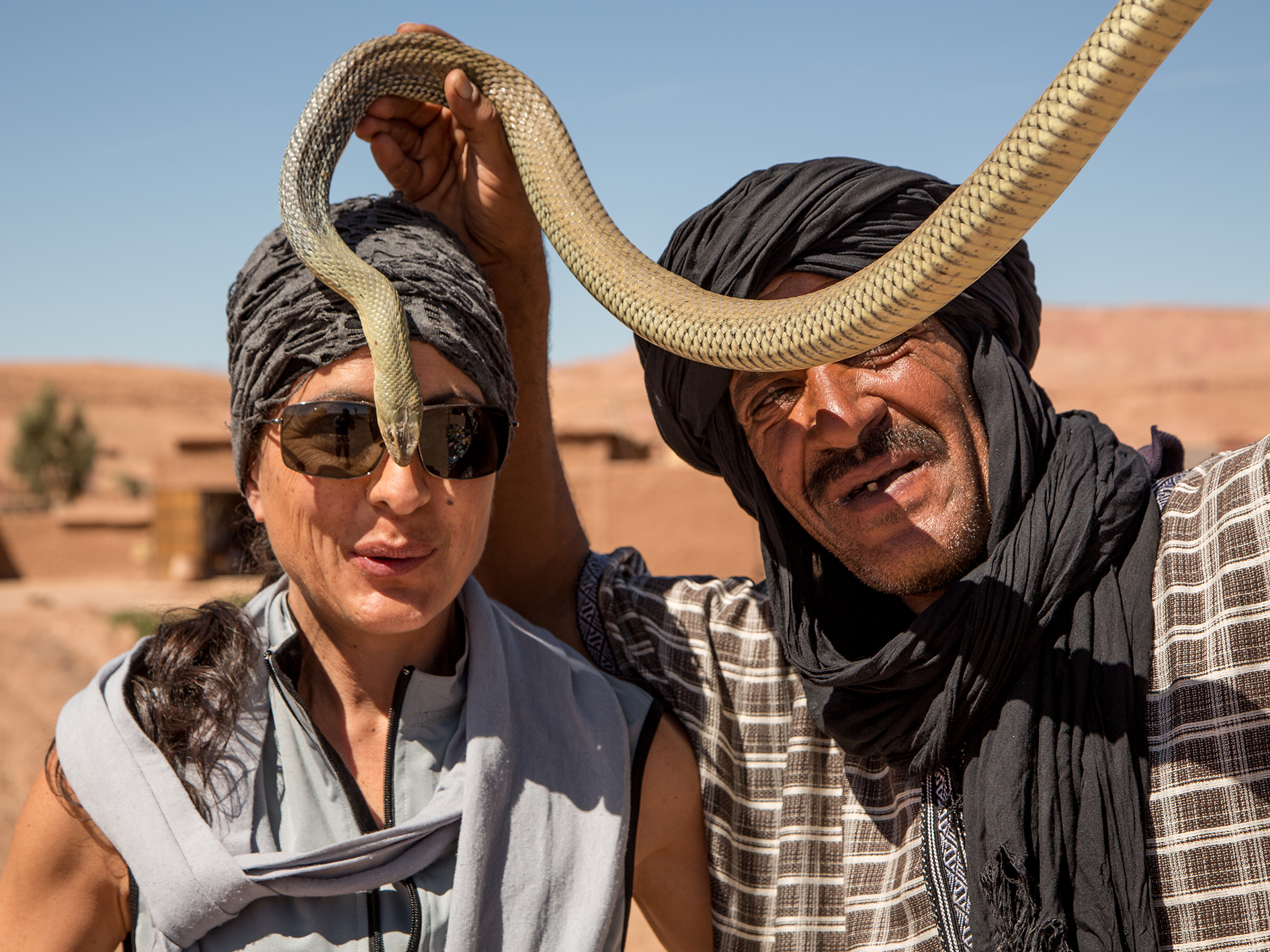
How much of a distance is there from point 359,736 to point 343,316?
89cm

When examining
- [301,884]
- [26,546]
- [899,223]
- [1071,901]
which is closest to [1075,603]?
[1071,901]

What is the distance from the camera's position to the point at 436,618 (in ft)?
7.55

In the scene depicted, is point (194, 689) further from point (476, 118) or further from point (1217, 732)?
point (1217, 732)

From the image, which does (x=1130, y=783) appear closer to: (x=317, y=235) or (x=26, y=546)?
(x=317, y=235)

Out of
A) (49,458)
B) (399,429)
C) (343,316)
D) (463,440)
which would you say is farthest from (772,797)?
(49,458)

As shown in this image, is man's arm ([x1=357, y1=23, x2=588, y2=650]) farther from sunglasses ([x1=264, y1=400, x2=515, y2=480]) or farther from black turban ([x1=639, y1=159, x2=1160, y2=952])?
sunglasses ([x1=264, y1=400, x2=515, y2=480])

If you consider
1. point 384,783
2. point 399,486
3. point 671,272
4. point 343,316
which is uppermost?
point 671,272

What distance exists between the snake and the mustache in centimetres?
27

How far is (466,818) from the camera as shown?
2.01 m

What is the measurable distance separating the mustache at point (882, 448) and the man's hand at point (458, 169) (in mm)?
994

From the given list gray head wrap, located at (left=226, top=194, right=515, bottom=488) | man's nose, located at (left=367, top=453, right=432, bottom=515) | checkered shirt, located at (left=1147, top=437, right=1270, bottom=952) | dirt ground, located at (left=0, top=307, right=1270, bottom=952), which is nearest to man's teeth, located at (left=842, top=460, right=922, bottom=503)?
checkered shirt, located at (left=1147, top=437, right=1270, bottom=952)

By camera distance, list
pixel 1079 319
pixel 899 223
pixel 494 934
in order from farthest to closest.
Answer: pixel 1079 319
pixel 899 223
pixel 494 934

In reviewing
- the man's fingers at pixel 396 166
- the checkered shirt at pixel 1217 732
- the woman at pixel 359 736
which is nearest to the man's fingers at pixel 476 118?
the man's fingers at pixel 396 166

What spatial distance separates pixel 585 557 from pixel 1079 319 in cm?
10474
